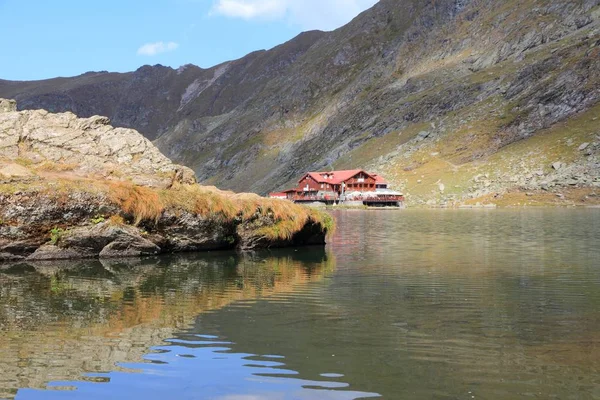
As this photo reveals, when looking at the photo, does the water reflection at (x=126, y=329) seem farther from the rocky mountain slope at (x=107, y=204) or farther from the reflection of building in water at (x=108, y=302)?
the rocky mountain slope at (x=107, y=204)

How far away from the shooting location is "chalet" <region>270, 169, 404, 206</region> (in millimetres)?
159875

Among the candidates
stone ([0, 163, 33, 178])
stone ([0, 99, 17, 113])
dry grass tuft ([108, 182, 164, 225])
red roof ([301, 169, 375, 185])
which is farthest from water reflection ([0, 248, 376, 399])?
red roof ([301, 169, 375, 185])

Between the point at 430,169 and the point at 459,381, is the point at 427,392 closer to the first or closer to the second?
the point at 459,381

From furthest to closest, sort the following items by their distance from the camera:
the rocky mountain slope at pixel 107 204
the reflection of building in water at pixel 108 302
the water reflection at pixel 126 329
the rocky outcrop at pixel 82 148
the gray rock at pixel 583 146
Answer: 1. the gray rock at pixel 583 146
2. the rocky outcrop at pixel 82 148
3. the rocky mountain slope at pixel 107 204
4. the reflection of building in water at pixel 108 302
5. the water reflection at pixel 126 329

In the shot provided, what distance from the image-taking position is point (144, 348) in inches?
531

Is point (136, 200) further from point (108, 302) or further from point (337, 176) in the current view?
point (337, 176)

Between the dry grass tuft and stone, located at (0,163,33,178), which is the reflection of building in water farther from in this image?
stone, located at (0,163,33,178)

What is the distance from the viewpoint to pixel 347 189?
569ft

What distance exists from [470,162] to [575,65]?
4293 cm

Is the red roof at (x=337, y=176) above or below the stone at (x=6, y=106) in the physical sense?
above

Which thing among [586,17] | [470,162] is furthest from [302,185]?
[586,17]

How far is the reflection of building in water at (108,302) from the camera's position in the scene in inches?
488

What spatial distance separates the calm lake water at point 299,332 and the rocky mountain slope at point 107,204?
3451 mm

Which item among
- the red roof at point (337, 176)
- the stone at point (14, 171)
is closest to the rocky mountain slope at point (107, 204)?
the stone at point (14, 171)
